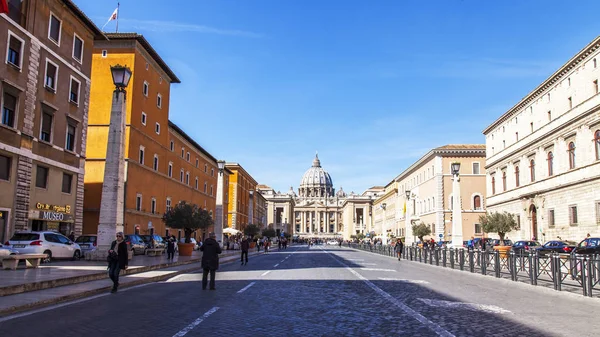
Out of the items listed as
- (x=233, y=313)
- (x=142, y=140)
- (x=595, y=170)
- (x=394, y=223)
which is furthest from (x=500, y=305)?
(x=394, y=223)

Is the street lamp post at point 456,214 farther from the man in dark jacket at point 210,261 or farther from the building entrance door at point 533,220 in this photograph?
the building entrance door at point 533,220

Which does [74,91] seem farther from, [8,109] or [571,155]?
[571,155]

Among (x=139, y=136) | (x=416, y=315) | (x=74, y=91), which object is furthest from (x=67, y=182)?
(x=416, y=315)

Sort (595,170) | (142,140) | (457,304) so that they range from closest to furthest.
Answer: (457,304) → (595,170) → (142,140)

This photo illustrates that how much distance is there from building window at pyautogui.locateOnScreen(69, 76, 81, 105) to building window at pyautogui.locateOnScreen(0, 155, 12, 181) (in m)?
6.73

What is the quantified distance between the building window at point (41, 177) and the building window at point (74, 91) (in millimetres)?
4888

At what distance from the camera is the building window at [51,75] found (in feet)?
91.0

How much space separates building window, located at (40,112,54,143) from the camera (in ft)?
90.3

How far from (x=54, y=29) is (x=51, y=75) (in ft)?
8.72

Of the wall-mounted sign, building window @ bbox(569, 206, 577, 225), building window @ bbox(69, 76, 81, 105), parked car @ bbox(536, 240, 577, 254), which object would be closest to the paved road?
the wall-mounted sign

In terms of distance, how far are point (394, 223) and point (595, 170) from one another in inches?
2739

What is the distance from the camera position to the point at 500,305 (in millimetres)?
11203

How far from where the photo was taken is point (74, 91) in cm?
3088

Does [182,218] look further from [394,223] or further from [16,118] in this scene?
[394,223]
